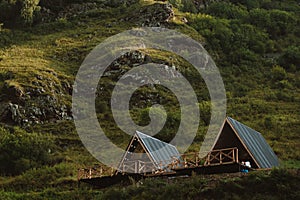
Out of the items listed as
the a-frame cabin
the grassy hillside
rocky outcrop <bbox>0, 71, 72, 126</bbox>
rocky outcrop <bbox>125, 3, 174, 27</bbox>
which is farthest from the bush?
the a-frame cabin

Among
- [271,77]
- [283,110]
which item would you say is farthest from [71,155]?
[271,77]

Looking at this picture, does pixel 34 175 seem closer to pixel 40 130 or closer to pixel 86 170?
pixel 86 170

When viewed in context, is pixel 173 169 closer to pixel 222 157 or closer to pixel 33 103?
pixel 222 157

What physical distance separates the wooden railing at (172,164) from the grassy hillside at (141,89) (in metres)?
1.41

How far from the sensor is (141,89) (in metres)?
62.1

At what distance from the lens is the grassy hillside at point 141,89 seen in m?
38.2

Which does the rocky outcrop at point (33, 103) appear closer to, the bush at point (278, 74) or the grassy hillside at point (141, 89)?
the grassy hillside at point (141, 89)

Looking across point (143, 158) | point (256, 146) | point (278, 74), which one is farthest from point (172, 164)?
point (278, 74)

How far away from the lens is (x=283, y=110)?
58969mm

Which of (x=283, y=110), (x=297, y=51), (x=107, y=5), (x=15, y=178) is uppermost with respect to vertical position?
(x=107, y=5)

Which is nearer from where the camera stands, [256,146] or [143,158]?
[256,146]

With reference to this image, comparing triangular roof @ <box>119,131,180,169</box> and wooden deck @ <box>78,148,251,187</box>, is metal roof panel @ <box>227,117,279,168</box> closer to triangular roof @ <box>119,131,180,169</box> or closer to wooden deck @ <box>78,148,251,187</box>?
wooden deck @ <box>78,148,251,187</box>

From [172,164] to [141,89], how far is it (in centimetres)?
2702

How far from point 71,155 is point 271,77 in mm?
33029
